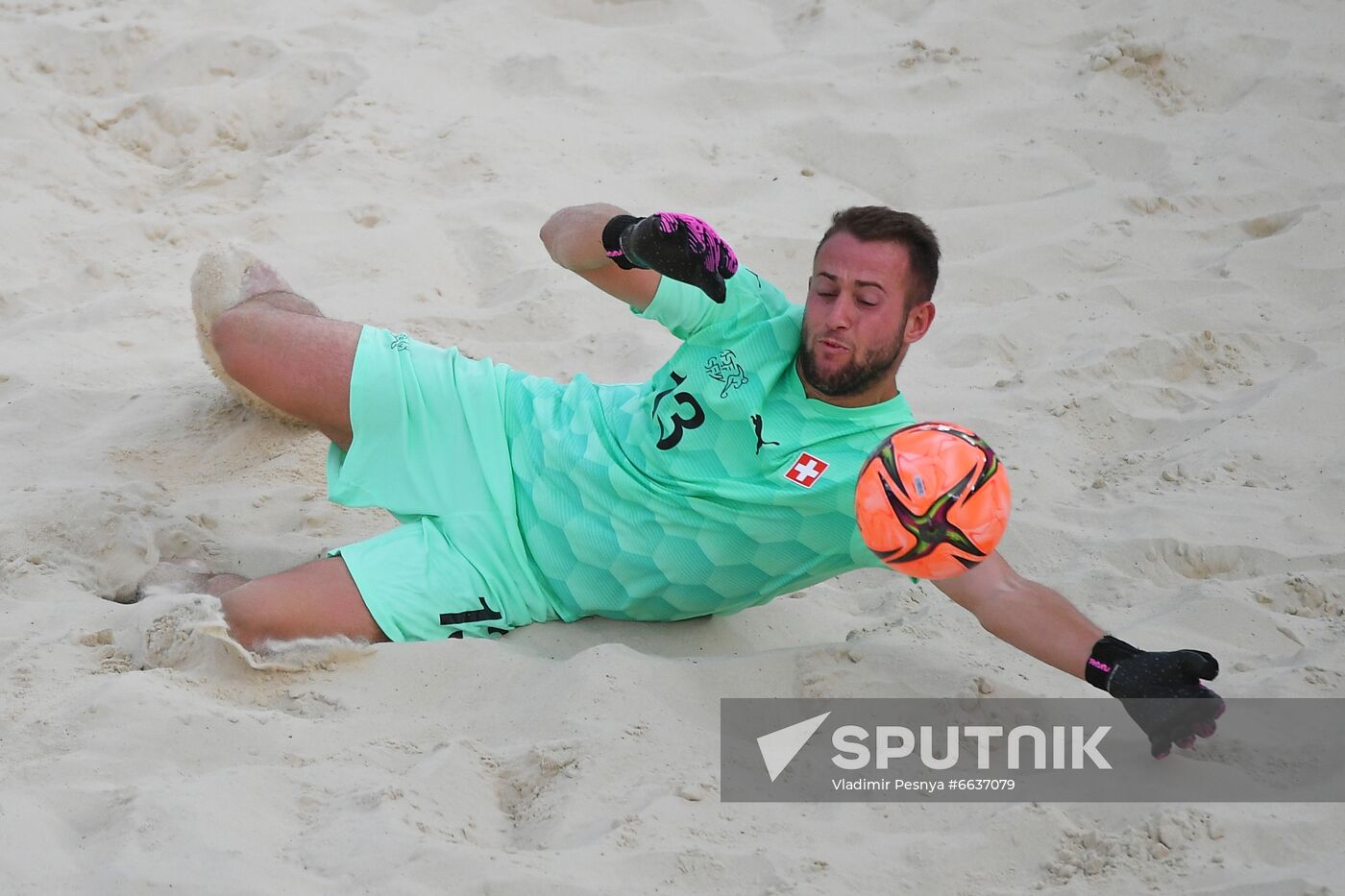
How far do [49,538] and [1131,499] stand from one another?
238 centimetres

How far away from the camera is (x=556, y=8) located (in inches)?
209

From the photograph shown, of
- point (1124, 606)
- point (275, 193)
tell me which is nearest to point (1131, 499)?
point (1124, 606)

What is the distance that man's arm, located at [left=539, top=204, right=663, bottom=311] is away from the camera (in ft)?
9.33

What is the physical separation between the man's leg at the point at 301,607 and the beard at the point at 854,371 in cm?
98

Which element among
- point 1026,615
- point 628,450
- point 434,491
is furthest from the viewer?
point 434,491

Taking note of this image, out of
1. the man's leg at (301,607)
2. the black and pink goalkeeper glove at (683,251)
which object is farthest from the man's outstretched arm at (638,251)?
the man's leg at (301,607)

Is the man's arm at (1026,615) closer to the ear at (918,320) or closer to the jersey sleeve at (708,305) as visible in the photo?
the ear at (918,320)

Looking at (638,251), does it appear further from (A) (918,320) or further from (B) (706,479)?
(A) (918,320)

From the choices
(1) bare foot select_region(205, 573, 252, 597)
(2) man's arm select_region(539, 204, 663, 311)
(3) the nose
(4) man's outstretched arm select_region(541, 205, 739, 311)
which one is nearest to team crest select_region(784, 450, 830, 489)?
(3) the nose

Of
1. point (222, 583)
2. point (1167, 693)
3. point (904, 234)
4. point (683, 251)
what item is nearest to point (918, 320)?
point (904, 234)

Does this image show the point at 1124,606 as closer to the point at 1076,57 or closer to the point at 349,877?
the point at 349,877

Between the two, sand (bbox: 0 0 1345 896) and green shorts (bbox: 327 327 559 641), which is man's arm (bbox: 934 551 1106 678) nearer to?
sand (bbox: 0 0 1345 896)

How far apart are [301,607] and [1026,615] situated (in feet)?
4.42

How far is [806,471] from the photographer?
8.59 feet
